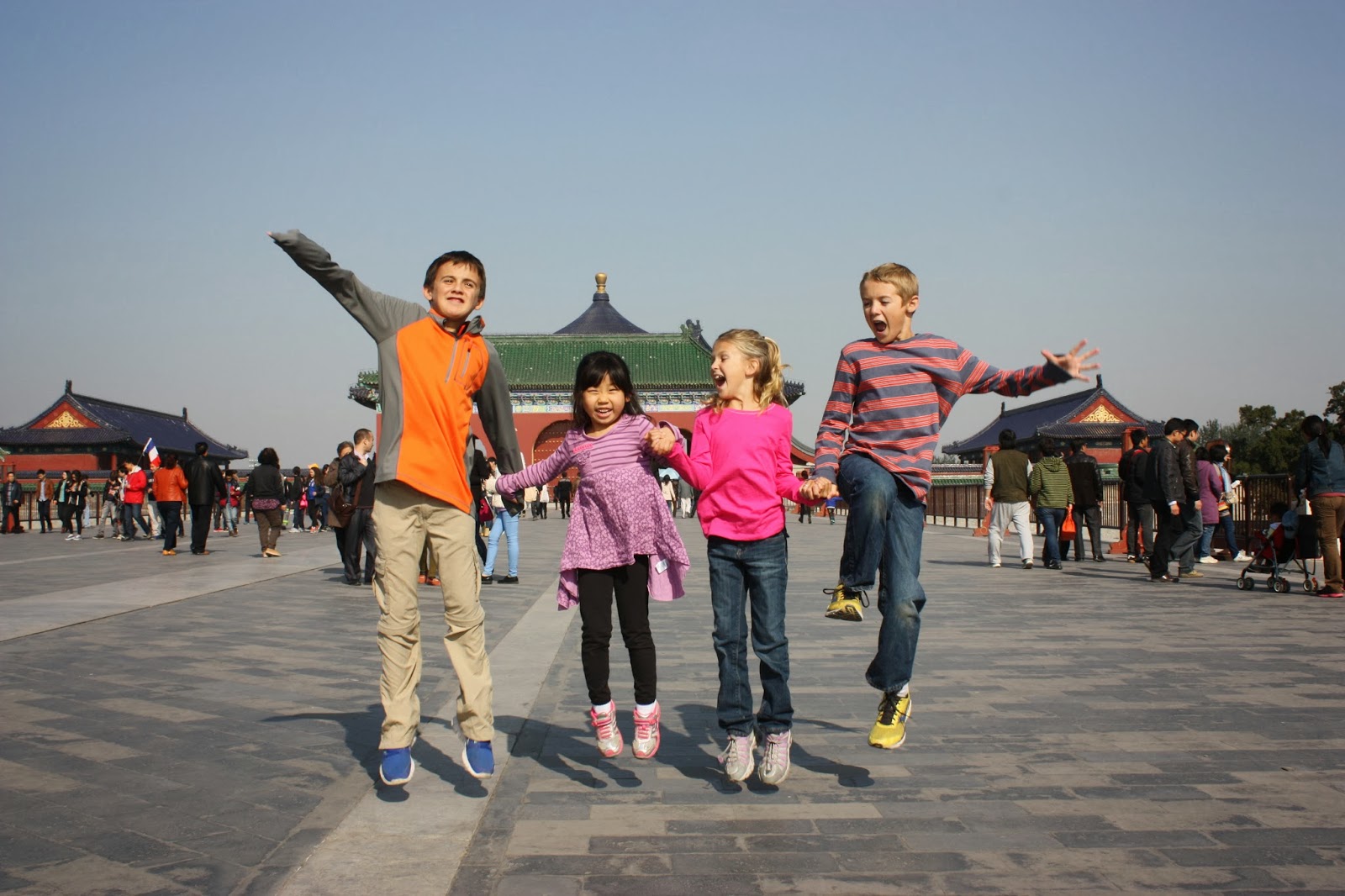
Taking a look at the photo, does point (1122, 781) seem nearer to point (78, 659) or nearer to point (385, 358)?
point (385, 358)

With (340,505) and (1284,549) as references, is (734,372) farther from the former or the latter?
(1284,549)

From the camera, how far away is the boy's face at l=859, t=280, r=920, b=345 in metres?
3.96

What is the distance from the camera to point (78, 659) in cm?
596

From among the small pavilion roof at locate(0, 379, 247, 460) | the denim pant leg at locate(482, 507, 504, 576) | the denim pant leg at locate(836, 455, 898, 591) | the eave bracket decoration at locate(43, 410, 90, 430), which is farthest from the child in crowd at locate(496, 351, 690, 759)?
the eave bracket decoration at locate(43, 410, 90, 430)

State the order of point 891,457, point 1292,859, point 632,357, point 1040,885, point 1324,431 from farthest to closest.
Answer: point 632,357, point 1324,431, point 891,457, point 1292,859, point 1040,885

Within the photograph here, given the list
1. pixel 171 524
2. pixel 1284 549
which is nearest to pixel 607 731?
pixel 1284 549

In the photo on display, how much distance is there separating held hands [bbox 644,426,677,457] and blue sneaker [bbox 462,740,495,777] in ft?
3.64

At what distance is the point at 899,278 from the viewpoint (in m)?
3.96

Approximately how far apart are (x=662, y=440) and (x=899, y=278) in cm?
105

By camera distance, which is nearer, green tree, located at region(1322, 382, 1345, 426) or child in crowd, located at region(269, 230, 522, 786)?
child in crowd, located at region(269, 230, 522, 786)

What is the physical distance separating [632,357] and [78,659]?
45691 millimetres

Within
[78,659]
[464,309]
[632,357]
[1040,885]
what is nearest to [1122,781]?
[1040,885]

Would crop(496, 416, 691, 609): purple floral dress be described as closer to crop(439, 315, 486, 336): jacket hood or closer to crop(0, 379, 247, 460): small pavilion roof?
crop(439, 315, 486, 336): jacket hood

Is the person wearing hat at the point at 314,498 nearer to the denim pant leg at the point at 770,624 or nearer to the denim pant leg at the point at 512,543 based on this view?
the denim pant leg at the point at 512,543
